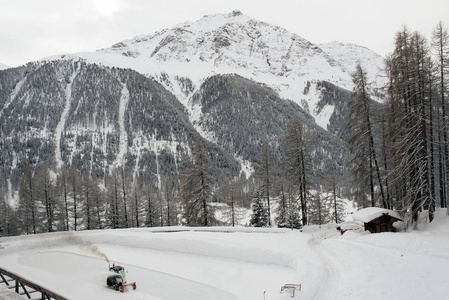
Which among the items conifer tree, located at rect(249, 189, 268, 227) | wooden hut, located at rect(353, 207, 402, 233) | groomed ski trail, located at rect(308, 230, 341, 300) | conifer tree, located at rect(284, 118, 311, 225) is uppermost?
conifer tree, located at rect(284, 118, 311, 225)

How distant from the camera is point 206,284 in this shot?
1803 centimetres

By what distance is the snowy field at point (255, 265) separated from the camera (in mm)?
14023

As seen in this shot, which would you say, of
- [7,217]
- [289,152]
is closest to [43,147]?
[7,217]

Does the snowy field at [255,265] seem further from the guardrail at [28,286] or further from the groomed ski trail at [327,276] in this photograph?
the guardrail at [28,286]

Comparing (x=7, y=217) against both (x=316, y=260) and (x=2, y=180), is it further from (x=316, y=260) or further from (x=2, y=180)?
(x=2, y=180)

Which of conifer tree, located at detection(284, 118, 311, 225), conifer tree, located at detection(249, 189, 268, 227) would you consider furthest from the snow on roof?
conifer tree, located at detection(249, 189, 268, 227)

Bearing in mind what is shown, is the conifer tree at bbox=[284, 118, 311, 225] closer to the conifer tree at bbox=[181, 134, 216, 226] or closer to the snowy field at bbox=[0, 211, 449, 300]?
the snowy field at bbox=[0, 211, 449, 300]

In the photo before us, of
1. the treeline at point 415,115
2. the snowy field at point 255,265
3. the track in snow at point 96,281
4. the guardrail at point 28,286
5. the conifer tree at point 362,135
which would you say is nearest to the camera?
the snowy field at point 255,265

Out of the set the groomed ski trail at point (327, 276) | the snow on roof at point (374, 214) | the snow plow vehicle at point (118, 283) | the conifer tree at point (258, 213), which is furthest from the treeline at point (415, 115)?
the snow plow vehicle at point (118, 283)

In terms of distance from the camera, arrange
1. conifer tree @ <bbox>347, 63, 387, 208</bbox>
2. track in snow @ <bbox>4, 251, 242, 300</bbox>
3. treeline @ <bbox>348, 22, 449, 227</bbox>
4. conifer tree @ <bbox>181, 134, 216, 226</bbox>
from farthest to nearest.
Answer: conifer tree @ <bbox>181, 134, 216, 226</bbox>, conifer tree @ <bbox>347, 63, 387, 208</bbox>, treeline @ <bbox>348, 22, 449, 227</bbox>, track in snow @ <bbox>4, 251, 242, 300</bbox>

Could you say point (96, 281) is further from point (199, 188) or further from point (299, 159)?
point (299, 159)

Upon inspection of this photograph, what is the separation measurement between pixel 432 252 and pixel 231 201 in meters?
26.4

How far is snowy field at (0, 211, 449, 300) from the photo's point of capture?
1402cm

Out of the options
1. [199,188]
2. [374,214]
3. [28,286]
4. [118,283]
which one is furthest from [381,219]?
[28,286]
